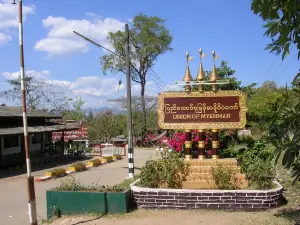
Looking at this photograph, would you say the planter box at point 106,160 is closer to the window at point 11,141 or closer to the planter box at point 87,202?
the window at point 11,141

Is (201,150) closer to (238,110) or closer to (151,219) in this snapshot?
(238,110)

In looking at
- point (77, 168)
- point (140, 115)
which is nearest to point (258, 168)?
point (77, 168)

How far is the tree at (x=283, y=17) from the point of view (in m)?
2.23

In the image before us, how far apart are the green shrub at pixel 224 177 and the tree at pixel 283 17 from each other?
21.6ft

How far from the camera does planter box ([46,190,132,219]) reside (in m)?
8.33

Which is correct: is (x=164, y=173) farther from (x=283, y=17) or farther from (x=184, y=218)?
(x=283, y=17)

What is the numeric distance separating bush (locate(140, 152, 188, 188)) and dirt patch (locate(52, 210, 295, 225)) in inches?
31.0

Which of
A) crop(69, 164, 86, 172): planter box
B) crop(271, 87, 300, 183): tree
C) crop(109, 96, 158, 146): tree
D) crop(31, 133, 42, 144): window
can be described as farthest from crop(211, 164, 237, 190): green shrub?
crop(109, 96, 158, 146): tree

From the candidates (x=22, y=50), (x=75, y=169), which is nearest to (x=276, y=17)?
(x=22, y=50)

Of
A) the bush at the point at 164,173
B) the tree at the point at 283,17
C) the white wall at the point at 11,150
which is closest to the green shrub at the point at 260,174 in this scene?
the bush at the point at 164,173

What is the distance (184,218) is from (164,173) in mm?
1368

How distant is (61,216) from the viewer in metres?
8.48

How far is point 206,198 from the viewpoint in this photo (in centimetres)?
837

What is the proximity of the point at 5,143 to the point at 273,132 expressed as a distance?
69.4ft
